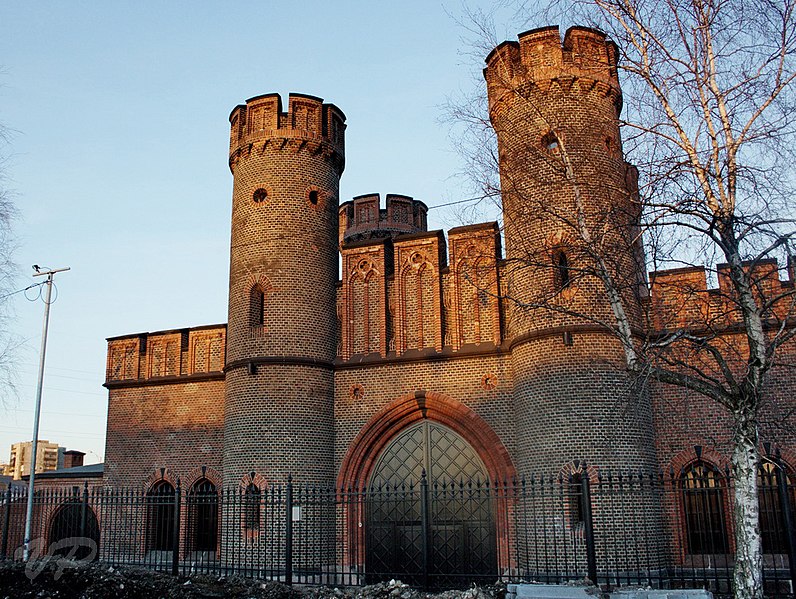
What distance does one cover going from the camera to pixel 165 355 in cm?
2075

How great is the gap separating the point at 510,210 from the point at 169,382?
1037 cm

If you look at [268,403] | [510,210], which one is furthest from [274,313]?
[510,210]

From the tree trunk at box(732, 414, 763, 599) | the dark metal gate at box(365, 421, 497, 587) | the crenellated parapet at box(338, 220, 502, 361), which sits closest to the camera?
the tree trunk at box(732, 414, 763, 599)

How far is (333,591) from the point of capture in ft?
39.8

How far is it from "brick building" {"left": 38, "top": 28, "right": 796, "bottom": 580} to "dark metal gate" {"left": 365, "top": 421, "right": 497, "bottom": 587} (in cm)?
7

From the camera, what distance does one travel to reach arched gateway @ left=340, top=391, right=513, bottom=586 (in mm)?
16203

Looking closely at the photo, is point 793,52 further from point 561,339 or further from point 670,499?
point 670,499

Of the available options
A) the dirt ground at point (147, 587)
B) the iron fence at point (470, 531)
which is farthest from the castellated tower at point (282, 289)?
the dirt ground at point (147, 587)

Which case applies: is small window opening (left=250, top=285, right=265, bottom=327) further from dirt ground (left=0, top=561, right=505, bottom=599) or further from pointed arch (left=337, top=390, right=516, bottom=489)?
dirt ground (left=0, top=561, right=505, bottom=599)

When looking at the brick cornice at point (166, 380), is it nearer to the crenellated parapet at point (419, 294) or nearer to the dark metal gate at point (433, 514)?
the crenellated parapet at point (419, 294)

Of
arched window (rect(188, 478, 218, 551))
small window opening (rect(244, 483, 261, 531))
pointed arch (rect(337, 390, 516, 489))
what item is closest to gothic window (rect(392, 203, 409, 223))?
pointed arch (rect(337, 390, 516, 489))

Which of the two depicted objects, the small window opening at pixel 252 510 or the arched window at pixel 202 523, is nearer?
the small window opening at pixel 252 510

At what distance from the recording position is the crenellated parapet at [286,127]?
19234 millimetres

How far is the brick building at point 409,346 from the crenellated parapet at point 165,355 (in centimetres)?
6
